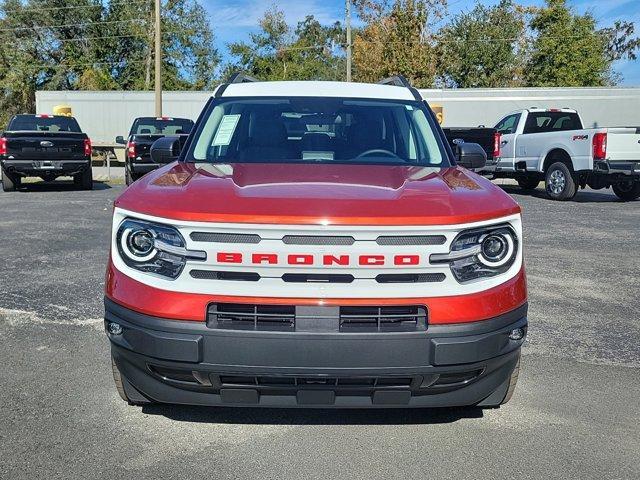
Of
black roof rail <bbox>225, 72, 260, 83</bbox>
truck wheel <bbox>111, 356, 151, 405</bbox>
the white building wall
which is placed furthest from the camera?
the white building wall

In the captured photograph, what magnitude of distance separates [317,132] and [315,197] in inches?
60.7

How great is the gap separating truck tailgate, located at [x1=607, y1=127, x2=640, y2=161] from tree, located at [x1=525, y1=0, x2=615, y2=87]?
102 ft

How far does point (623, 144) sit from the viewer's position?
13.2 metres

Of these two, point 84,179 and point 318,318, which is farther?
point 84,179

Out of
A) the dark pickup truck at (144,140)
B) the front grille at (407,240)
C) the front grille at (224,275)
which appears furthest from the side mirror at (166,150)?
the dark pickup truck at (144,140)

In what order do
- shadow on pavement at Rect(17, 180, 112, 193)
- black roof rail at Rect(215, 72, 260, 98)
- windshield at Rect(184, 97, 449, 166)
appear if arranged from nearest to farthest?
1. windshield at Rect(184, 97, 449, 166)
2. black roof rail at Rect(215, 72, 260, 98)
3. shadow on pavement at Rect(17, 180, 112, 193)

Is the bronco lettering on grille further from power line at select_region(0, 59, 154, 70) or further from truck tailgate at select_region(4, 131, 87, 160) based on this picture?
power line at select_region(0, 59, 154, 70)

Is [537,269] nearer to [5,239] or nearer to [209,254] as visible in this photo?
[209,254]

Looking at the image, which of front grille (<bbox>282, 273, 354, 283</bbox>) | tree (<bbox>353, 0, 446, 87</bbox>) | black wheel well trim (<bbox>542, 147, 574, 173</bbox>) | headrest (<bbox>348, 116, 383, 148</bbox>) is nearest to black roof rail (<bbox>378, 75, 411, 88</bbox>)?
headrest (<bbox>348, 116, 383, 148</bbox>)

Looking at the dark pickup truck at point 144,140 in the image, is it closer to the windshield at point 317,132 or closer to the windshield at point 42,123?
the windshield at point 42,123

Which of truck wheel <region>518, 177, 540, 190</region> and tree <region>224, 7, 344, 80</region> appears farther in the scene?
tree <region>224, 7, 344, 80</region>

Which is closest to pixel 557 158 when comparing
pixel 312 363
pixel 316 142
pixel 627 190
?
pixel 627 190

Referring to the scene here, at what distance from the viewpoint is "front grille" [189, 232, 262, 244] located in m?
2.77

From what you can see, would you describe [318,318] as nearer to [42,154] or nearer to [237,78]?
[237,78]
